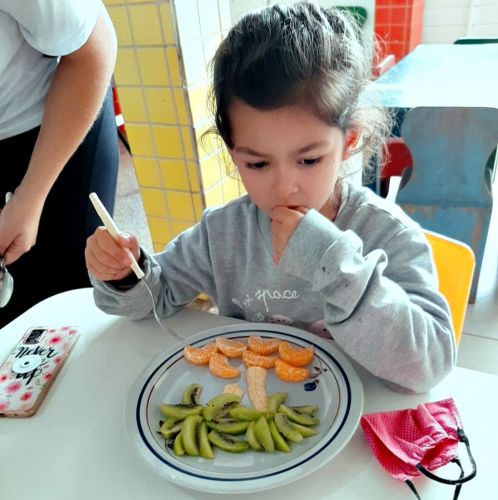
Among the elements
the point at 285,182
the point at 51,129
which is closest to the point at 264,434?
the point at 285,182

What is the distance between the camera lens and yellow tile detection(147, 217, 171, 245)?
203 centimetres

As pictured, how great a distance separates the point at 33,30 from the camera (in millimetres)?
845

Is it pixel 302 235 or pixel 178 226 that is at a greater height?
pixel 302 235

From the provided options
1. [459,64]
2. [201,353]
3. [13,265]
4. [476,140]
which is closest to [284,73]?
[201,353]

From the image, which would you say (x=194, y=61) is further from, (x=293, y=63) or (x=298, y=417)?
(x=298, y=417)

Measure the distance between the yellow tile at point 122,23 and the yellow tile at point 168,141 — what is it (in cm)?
30

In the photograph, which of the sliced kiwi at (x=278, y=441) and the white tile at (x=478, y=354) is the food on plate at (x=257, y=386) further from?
the white tile at (x=478, y=354)

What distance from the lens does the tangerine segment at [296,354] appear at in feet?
2.24

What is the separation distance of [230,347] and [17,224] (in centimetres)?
46

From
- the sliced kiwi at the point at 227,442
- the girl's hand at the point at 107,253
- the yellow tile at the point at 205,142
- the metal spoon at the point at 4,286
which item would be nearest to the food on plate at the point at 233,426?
the sliced kiwi at the point at 227,442

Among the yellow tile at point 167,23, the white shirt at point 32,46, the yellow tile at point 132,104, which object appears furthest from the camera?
Result: the yellow tile at point 132,104

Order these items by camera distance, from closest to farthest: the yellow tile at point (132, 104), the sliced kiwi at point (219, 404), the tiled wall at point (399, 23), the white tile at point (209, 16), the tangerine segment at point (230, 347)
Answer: the sliced kiwi at point (219, 404), the tangerine segment at point (230, 347), the white tile at point (209, 16), the yellow tile at point (132, 104), the tiled wall at point (399, 23)

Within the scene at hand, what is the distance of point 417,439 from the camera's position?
0.54 m

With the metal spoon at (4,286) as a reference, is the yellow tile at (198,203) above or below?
below
